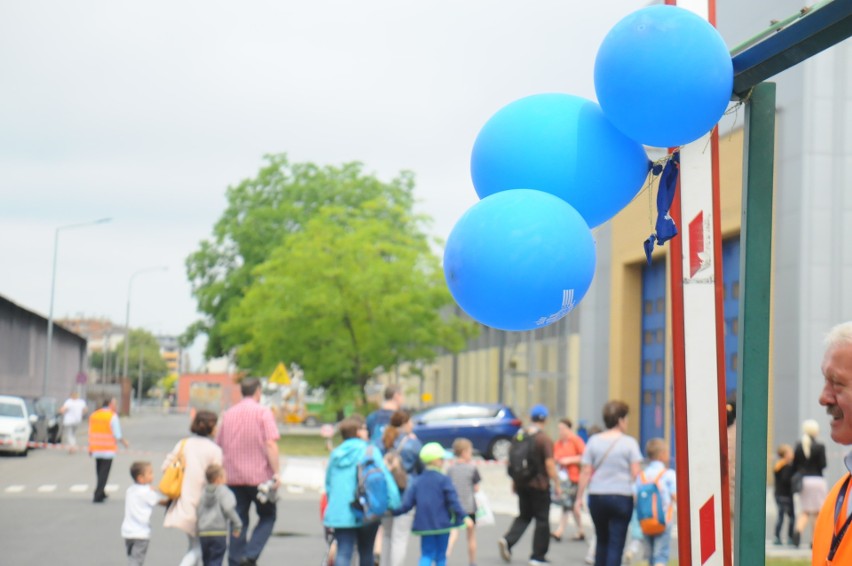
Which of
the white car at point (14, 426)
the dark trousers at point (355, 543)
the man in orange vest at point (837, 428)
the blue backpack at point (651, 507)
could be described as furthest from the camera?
the white car at point (14, 426)

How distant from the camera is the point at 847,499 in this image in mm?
3400

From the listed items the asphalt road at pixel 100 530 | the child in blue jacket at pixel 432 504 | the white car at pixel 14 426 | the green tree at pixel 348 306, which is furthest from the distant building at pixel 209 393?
the child in blue jacket at pixel 432 504

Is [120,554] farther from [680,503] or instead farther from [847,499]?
[847,499]

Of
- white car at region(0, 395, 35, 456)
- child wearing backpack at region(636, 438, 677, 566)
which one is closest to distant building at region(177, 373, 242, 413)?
white car at region(0, 395, 35, 456)

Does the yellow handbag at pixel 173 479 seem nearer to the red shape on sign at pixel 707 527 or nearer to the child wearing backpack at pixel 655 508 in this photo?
the child wearing backpack at pixel 655 508

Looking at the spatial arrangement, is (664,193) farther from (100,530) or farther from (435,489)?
(100,530)

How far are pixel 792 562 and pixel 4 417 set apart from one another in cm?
2317

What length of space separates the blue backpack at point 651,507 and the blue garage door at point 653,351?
18257 millimetres

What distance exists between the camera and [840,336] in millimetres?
3605

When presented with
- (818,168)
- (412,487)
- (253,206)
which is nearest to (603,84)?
(412,487)

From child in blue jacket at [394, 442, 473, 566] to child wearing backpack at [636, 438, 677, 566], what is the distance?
1607 mm

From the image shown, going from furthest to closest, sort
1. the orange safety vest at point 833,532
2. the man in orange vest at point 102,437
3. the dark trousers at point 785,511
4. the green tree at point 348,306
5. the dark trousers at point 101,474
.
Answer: the green tree at point 348,306
the dark trousers at point 101,474
the man in orange vest at point 102,437
the dark trousers at point 785,511
the orange safety vest at point 833,532

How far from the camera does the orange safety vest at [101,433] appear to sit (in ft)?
60.4

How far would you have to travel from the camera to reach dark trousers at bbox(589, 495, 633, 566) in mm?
10031
